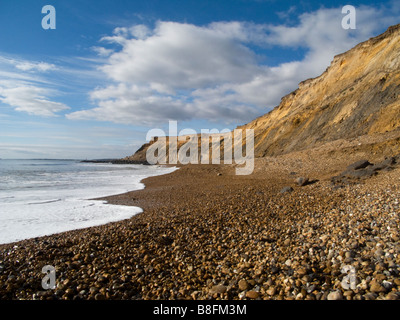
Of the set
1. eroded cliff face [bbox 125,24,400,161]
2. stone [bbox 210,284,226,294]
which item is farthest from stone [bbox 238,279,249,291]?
eroded cliff face [bbox 125,24,400,161]

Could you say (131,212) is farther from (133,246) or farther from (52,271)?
(52,271)

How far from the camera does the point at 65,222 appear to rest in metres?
8.62

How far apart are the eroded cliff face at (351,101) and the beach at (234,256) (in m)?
16.0

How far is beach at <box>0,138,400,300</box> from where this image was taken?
11.4 ft

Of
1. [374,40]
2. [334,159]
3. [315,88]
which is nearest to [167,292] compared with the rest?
[334,159]

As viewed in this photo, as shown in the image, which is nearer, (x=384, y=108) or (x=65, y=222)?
(x=65, y=222)

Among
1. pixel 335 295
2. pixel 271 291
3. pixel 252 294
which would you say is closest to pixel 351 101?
pixel 335 295

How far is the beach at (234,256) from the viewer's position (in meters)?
3.48

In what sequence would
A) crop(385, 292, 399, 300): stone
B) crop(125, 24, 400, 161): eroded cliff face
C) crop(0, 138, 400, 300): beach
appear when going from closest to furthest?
crop(385, 292, 399, 300): stone < crop(0, 138, 400, 300): beach < crop(125, 24, 400, 161): eroded cliff face

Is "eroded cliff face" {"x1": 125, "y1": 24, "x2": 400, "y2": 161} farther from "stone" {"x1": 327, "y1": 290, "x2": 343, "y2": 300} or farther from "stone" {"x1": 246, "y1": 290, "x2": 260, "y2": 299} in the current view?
"stone" {"x1": 246, "y1": 290, "x2": 260, "y2": 299}

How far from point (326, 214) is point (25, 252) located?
7.54 metres

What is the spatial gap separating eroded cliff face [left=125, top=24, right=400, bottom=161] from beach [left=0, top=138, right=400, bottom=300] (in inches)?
636

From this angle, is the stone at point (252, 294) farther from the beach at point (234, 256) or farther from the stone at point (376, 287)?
the stone at point (376, 287)

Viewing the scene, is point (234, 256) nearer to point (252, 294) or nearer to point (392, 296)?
point (252, 294)
